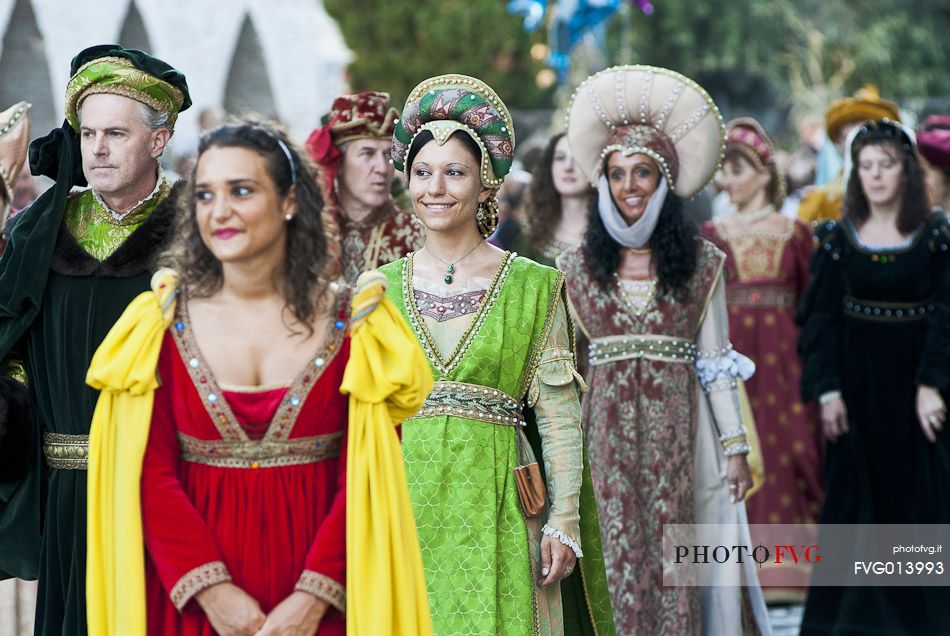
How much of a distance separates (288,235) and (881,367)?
431cm

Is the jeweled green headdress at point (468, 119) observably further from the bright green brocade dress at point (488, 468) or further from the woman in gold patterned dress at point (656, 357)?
the woman in gold patterned dress at point (656, 357)

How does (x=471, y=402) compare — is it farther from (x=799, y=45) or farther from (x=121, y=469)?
(x=799, y=45)

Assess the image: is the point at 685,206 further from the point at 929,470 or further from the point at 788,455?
the point at 788,455

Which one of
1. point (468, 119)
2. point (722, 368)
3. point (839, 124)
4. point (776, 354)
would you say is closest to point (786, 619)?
point (776, 354)

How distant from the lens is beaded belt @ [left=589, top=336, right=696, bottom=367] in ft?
20.5

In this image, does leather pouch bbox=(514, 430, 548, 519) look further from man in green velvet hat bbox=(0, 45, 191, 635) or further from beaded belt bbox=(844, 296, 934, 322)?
beaded belt bbox=(844, 296, 934, 322)

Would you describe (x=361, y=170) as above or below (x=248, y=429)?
above

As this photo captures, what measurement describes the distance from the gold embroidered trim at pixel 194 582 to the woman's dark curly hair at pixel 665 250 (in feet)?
10.2

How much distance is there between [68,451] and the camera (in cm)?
472

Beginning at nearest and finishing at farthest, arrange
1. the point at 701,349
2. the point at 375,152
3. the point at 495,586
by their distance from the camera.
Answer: the point at 495,586
the point at 701,349
the point at 375,152

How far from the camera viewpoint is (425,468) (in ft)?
15.6

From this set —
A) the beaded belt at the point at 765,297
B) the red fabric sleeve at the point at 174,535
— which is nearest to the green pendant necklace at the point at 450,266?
the red fabric sleeve at the point at 174,535

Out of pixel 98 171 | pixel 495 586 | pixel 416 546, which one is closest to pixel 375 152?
pixel 98 171

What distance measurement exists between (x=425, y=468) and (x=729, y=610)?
6.81 feet
